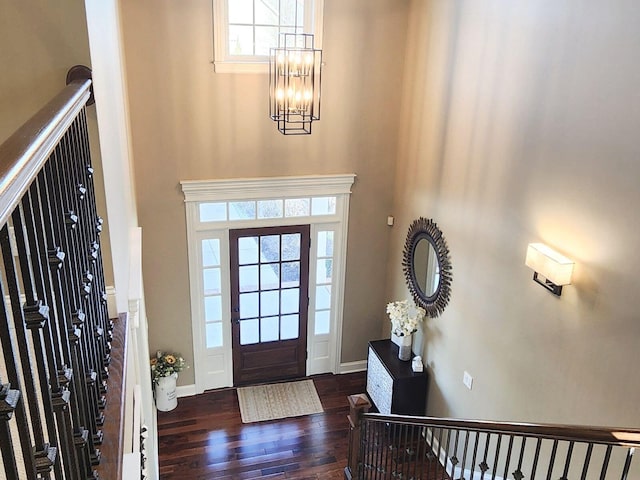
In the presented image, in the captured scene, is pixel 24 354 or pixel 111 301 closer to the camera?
pixel 24 354

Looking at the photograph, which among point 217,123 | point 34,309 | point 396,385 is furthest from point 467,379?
point 34,309

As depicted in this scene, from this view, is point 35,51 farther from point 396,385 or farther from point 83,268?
point 396,385

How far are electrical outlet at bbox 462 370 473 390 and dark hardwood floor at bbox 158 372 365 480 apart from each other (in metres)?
1.47

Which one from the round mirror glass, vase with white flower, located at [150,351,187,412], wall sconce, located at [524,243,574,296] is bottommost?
vase with white flower, located at [150,351,187,412]

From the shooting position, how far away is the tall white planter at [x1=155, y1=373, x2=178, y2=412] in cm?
602

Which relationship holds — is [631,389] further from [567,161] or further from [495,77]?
[495,77]

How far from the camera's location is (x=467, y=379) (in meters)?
4.95

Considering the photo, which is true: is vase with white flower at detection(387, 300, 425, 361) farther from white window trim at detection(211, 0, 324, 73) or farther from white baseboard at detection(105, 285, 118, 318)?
white baseboard at detection(105, 285, 118, 318)

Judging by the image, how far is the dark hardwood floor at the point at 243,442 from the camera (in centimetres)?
543

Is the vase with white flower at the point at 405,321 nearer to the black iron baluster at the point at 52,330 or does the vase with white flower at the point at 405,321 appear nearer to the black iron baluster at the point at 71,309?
the black iron baluster at the point at 71,309

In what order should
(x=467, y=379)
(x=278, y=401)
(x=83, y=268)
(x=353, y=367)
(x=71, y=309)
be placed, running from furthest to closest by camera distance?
(x=353, y=367) < (x=278, y=401) < (x=467, y=379) < (x=83, y=268) < (x=71, y=309)

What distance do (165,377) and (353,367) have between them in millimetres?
2225

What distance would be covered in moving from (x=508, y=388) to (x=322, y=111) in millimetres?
3043

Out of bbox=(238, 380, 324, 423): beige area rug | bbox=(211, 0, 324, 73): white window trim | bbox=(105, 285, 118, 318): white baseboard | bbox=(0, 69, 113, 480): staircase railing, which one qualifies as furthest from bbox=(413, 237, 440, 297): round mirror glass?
bbox=(0, 69, 113, 480): staircase railing
